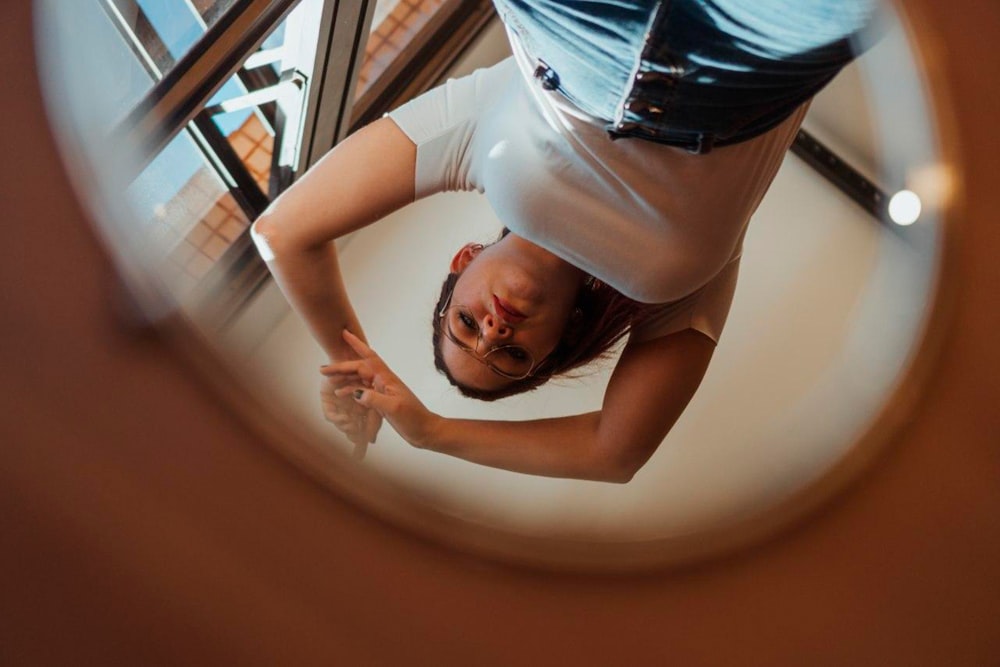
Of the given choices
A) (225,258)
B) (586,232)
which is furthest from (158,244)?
(586,232)

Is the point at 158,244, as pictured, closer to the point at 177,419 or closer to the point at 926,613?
the point at 177,419

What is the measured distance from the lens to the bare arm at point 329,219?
0.25 m

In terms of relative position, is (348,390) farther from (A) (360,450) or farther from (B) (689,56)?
(B) (689,56)

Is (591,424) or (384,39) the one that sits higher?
(384,39)

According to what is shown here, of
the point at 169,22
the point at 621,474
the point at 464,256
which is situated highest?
the point at 169,22

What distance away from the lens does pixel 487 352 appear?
0.28 meters

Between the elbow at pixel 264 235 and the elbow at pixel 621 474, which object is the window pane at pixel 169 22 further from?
the elbow at pixel 621 474

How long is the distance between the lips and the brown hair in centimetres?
Answer: 2

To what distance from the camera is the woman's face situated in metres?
0.28

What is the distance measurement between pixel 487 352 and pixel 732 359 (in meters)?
0.10

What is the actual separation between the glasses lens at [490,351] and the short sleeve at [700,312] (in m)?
0.04

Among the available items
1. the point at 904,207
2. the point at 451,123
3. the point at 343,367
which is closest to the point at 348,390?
the point at 343,367

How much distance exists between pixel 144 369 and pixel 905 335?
0.26m

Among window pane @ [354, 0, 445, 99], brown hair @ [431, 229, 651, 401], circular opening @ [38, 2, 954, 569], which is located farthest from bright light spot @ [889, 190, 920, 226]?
window pane @ [354, 0, 445, 99]
